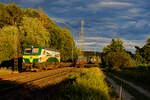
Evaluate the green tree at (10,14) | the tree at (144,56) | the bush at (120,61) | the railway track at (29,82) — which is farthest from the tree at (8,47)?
the tree at (144,56)

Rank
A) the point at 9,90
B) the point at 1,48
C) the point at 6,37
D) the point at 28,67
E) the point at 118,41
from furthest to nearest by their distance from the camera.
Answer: the point at 118,41 → the point at 6,37 → the point at 1,48 → the point at 28,67 → the point at 9,90

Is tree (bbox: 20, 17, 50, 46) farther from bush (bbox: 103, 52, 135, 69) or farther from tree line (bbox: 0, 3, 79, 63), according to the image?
bush (bbox: 103, 52, 135, 69)

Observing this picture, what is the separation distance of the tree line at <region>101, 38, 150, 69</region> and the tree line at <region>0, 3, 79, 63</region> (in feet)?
41.9

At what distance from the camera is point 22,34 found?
29484mm

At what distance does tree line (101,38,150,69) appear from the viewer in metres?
30.2

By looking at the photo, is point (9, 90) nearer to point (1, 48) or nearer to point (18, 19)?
point (1, 48)

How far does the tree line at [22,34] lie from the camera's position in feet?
78.4

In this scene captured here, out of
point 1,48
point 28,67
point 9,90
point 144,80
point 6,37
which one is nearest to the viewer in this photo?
point 9,90

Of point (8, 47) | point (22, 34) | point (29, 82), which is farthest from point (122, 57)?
point (29, 82)

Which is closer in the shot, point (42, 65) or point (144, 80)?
point (144, 80)

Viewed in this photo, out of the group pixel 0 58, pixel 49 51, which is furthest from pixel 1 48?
pixel 49 51

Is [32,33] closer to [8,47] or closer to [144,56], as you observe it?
[8,47]

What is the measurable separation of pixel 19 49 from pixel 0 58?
140 inches

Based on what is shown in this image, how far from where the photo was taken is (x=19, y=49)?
26.0 m
